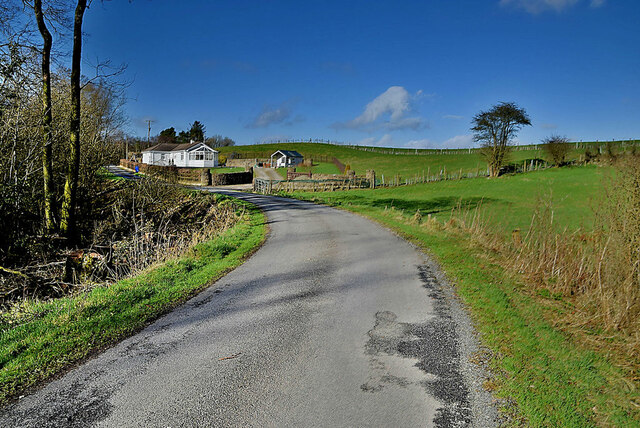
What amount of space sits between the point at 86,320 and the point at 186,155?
75461 mm

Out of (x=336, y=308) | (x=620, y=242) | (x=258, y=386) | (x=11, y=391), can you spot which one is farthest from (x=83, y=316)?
(x=620, y=242)

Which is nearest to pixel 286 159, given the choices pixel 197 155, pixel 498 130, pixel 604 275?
pixel 197 155

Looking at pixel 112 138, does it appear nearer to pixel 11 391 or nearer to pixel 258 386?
pixel 11 391

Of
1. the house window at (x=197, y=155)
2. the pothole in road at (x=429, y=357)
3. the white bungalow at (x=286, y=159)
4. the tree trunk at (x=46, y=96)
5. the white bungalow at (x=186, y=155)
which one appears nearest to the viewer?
the pothole in road at (x=429, y=357)

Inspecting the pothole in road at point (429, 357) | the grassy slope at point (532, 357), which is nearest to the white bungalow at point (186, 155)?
the grassy slope at point (532, 357)

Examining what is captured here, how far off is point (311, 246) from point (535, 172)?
1753 inches

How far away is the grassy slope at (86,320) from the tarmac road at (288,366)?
1.05 feet

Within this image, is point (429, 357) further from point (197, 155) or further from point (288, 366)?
point (197, 155)

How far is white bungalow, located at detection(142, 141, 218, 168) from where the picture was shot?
250 ft

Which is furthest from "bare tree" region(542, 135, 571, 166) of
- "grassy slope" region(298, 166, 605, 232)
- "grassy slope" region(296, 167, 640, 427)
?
"grassy slope" region(296, 167, 640, 427)

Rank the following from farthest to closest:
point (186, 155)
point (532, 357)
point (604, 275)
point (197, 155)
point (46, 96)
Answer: point (186, 155)
point (197, 155)
point (46, 96)
point (604, 275)
point (532, 357)

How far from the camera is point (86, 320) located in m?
6.11

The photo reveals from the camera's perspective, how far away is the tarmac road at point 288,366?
3889 millimetres

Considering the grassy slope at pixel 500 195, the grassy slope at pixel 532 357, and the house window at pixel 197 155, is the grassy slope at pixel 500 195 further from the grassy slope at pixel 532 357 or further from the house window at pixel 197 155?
the house window at pixel 197 155
